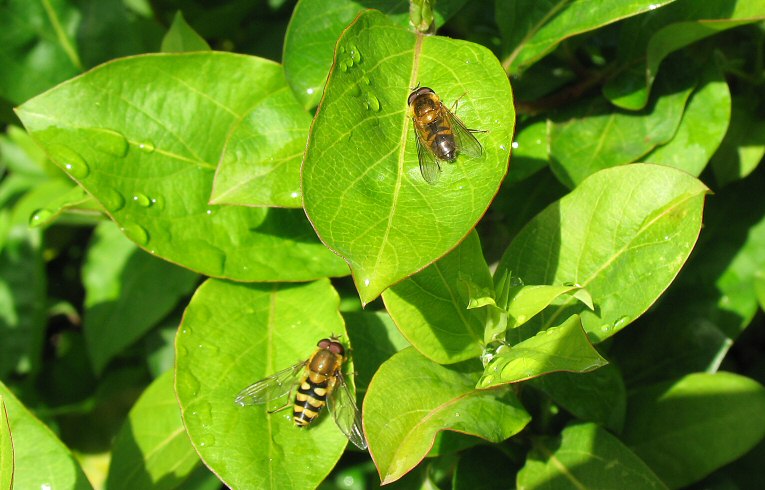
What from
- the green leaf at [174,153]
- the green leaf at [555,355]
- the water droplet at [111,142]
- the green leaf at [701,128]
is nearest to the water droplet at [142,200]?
→ the green leaf at [174,153]

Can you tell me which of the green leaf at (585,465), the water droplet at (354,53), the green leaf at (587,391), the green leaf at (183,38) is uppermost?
the water droplet at (354,53)

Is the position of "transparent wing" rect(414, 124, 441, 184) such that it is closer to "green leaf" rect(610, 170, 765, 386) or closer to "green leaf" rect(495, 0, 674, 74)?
"green leaf" rect(495, 0, 674, 74)

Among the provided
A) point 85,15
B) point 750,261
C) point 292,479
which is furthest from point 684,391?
point 85,15

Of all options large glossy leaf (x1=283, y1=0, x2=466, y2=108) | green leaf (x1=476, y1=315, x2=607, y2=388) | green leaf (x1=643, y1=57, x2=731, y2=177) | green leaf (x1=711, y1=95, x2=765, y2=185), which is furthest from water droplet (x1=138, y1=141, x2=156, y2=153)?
green leaf (x1=711, y1=95, x2=765, y2=185)

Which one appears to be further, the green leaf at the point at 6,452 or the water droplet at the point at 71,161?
the water droplet at the point at 71,161

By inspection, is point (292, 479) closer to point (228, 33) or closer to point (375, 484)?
point (375, 484)

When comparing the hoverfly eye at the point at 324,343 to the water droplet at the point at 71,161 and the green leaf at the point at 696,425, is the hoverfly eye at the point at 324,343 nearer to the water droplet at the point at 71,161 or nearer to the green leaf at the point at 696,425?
the water droplet at the point at 71,161
